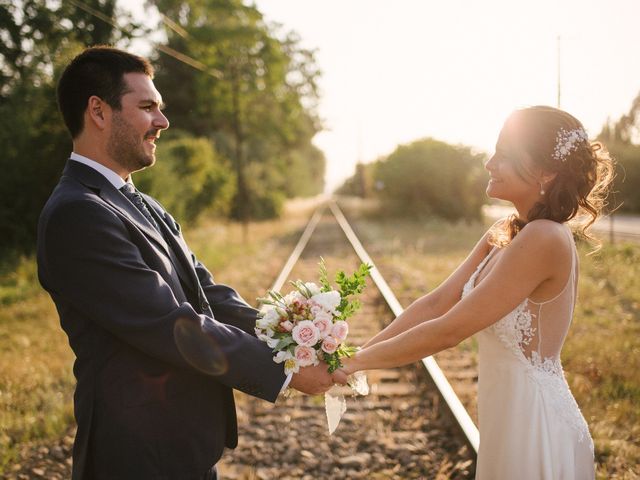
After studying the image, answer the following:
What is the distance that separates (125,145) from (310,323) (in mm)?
1086

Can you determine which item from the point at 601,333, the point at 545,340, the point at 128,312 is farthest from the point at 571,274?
the point at 601,333

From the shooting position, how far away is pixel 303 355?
7.63 ft

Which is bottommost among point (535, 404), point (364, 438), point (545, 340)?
point (364, 438)

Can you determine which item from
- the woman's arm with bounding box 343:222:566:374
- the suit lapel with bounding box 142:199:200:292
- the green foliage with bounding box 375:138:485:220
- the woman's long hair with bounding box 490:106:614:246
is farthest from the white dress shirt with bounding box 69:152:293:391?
the green foliage with bounding box 375:138:485:220

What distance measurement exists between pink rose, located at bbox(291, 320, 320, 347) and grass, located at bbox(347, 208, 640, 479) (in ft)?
6.80

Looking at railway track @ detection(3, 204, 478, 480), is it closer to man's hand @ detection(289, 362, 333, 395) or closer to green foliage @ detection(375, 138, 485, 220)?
man's hand @ detection(289, 362, 333, 395)

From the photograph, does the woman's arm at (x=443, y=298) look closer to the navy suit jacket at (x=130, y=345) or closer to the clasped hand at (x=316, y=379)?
the clasped hand at (x=316, y=379)

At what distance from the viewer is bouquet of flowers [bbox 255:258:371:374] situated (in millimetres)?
2320

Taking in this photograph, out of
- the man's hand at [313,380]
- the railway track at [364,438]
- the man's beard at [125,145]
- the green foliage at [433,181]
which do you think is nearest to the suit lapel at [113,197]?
the man's beard at [125,145]

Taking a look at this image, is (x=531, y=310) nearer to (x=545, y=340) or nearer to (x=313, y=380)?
(x=545, y=340)

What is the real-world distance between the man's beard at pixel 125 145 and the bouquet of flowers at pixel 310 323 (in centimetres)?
83

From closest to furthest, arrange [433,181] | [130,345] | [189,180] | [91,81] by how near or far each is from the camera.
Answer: [130,345], [91,81], [189,180], [433,181]

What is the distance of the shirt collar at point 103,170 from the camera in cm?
216

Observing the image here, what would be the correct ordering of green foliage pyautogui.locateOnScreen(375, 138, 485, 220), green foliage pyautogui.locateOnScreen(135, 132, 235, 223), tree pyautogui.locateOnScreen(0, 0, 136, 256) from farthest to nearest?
1. green foliage pyautogui.locateOnScreen(375, 138, 485, 220)
2. green foliage pyautogui.locateOnScreen(135, 132, 235, 223)
3. tree pyautogui.locateOnScreen(0, 0, 136, 256)
